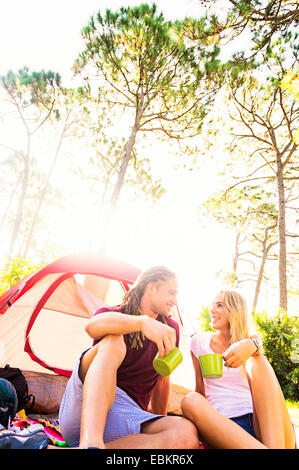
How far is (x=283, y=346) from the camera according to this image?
16.6 feet

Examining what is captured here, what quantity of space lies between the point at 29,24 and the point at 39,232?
18.9 meters

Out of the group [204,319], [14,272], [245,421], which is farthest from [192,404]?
[14,272]

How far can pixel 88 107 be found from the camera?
973 centimetres

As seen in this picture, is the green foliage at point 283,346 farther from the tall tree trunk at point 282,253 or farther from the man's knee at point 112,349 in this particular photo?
the man's knee at point 112,349

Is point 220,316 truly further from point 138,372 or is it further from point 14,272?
point 14,272

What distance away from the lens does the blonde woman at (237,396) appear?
3.77ft

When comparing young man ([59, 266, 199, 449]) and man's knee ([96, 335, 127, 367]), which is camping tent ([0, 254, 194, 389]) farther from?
man's knee ([96, 335, 127, 367])

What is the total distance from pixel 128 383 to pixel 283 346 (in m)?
4.45

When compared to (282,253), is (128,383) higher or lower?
lower

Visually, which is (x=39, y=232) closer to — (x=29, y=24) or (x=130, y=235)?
(x=130, y=235)

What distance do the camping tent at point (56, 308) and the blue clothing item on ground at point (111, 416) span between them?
4.84 feet

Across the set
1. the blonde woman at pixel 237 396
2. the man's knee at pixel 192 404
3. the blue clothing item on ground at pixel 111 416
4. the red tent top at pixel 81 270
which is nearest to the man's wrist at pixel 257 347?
the blonde woman at pixel 237 396
